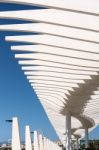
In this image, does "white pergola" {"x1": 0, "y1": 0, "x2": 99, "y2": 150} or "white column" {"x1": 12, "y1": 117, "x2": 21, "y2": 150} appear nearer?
"white pergola" {"x1": 0, "y1": 0, "x2": 99, "y2": 150}

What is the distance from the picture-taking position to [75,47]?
36.5 ft

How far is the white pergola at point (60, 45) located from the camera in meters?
9.05

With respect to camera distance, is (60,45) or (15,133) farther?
(15,133)

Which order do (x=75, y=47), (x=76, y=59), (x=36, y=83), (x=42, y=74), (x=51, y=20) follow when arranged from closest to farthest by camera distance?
1. (x=51, y=20)
2. (x=75, y=47)
3. (x=76, y=59)
4. (x=42, y=74)
5. (x=36, y=83)

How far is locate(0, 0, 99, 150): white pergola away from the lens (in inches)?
356

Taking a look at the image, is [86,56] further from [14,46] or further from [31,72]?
[31,72]

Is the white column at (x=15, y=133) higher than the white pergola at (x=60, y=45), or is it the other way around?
the white pergola at (x=60, y=45)

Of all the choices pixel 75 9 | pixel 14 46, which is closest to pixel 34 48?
pixel 14 46

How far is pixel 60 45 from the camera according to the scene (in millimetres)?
11164

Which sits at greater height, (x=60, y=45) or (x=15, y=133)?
(x=60, y=45)

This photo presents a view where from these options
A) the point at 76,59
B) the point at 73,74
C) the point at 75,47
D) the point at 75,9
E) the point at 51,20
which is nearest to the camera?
the point at 75,9

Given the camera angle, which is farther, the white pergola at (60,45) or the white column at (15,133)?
the white column at (15,133)

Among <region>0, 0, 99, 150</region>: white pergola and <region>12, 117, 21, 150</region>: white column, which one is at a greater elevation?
<region>0, 0, 99, 150</region>: white pergola

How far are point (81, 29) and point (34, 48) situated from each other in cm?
224
